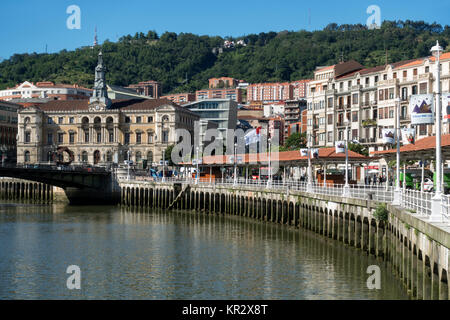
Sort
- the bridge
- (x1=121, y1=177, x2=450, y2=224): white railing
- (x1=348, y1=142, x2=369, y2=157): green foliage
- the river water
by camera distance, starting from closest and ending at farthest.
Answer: (x1=121, y1=177, x2=450, y2=224): white railing < the river water < (x1=348, y1=142, x2=369, y2=157): green foliage < the bridge

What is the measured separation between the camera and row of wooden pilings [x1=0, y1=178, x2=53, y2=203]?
128 meters

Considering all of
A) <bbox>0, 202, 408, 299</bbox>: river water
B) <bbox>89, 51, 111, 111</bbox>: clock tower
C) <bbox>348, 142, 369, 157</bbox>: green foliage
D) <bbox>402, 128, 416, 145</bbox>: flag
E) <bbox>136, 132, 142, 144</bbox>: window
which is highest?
<bbox>89, 51, 111, 111</bbox>: clock tower

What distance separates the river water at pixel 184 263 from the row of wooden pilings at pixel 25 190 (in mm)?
50815

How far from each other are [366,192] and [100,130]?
14340 cm

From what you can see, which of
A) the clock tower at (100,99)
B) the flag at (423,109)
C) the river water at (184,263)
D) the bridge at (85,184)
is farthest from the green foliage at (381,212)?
the clock tower at (100,99)

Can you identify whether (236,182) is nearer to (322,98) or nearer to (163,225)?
(163,225)

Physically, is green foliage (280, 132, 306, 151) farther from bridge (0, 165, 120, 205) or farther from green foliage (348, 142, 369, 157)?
bridge (0, 165, 120, 205)

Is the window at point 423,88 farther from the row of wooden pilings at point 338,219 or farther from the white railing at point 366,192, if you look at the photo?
the row of wooden pilings at point 338,219

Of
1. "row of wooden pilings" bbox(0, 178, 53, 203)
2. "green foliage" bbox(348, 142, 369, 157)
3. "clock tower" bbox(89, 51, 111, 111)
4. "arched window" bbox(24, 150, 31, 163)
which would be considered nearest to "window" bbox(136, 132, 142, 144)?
"clock tower" bbox(89, 51, 111, 111)

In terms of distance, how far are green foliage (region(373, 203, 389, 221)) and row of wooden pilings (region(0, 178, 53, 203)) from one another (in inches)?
3451

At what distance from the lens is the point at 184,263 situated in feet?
161

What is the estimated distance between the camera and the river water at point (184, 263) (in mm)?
39594

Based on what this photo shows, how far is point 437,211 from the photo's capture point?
30.0 meters
